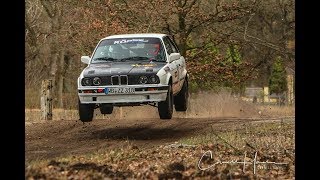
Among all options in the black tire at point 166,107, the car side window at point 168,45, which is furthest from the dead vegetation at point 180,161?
the car side window at point 168,45

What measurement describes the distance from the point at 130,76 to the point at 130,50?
→ 111cm

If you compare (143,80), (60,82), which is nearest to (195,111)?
(60,82)

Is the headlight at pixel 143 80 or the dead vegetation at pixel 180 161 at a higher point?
the headlight at pixel 143 80

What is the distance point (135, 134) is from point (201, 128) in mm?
1608

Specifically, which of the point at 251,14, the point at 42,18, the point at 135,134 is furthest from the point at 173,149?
the point at 42,18

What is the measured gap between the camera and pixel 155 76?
11305mm

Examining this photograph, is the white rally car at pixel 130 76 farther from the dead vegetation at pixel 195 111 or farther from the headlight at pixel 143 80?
the dead vegetation at pixel 195 111

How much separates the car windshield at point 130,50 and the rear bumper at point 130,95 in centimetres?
102

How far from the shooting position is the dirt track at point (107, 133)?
12133mm

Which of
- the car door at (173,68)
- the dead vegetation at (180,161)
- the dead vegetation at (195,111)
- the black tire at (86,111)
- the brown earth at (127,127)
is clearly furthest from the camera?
the dead vegetation at (195,111)

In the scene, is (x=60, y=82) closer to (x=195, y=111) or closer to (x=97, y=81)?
(x=195, y=111)
